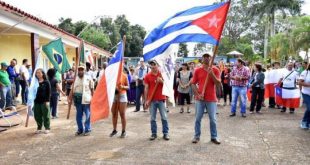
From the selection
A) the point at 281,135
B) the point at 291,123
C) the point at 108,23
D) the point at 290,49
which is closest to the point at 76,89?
the point at 281,135

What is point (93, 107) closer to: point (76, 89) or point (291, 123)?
point (76, 89)

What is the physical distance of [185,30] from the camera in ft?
23.6

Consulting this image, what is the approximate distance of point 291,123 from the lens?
1000cm

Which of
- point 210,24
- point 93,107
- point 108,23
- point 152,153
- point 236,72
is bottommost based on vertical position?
point 152,153

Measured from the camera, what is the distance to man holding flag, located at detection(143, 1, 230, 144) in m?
7.02

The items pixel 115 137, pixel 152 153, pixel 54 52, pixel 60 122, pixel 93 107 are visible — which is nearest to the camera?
pixel 152 153

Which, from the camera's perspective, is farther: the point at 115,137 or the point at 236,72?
the point at 236,72

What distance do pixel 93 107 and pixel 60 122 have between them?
3.31 m

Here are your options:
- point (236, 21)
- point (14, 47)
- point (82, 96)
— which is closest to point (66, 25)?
point (236, 21)

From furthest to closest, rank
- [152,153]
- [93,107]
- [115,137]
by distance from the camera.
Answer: [115,137], [93,107], [152,153]

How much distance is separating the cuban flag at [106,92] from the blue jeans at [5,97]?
18.1 ft

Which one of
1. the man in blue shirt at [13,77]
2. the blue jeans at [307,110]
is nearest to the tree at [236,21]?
the man in blue shirt at [13,77]

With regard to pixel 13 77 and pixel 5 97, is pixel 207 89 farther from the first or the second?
pixel 13 77

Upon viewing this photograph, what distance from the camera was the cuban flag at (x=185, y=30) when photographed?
7023 millimetres
